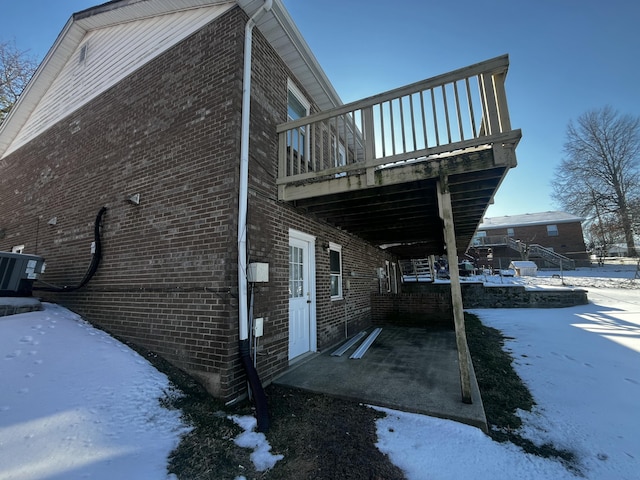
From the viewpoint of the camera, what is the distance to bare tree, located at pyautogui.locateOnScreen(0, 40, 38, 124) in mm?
11384

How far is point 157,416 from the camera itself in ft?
9.22

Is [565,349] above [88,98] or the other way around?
the other way around

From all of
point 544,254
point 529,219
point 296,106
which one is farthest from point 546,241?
point 296,106

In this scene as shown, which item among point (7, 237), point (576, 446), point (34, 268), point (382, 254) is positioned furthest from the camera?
point (382, 254)

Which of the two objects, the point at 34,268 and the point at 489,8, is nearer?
the point at 34,268

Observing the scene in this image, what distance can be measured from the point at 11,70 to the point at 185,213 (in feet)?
49.0

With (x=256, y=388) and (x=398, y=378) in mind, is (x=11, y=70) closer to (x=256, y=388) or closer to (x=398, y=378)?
(x=256, y=388)

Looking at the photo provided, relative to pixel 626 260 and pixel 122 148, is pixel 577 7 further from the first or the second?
pixel 626 260

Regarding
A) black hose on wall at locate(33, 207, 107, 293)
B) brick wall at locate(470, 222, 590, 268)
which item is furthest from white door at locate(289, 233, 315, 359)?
brick wall at locate(470, 222, 590, 268)

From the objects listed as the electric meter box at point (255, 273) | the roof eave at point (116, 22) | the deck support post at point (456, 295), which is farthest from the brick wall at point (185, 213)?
the deck support post at point (456, 295)

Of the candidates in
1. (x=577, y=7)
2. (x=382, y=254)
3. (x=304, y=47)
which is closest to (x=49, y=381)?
(x=304, y=47)

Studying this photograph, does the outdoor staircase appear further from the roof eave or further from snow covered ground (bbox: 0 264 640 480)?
the roof eave

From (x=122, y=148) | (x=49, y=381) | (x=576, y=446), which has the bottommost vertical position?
(x=576, y=446)

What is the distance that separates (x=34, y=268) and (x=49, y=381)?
3.28 meters
